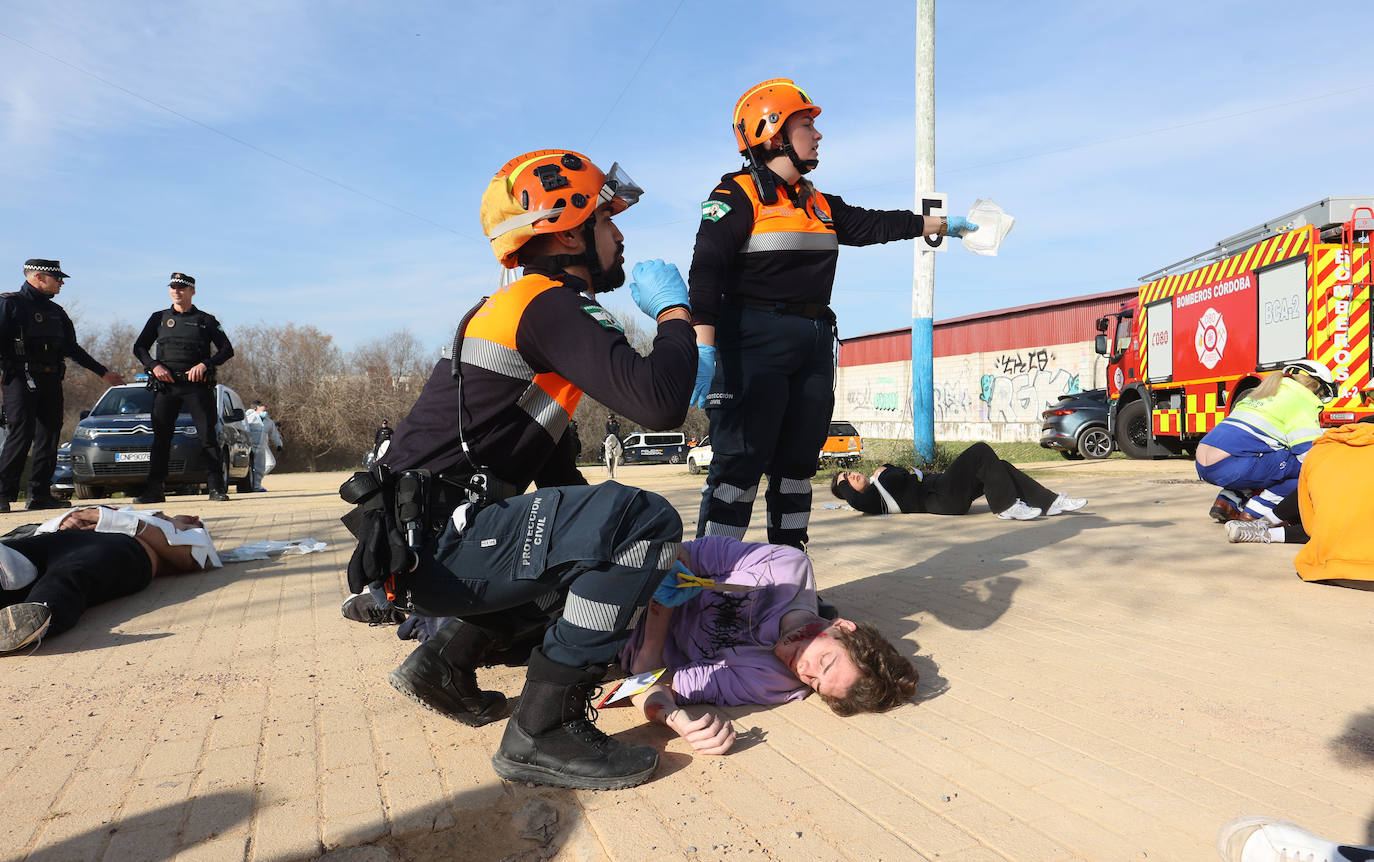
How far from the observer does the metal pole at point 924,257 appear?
11.1 m

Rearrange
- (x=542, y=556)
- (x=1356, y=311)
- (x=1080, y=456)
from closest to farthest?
(x=542, y=556)
(x=1356, y=311)
(x=1080, y=456)

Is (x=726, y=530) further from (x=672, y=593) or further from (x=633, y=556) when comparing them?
(x=633, y=556)

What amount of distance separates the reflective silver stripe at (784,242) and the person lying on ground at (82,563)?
304 centimetres

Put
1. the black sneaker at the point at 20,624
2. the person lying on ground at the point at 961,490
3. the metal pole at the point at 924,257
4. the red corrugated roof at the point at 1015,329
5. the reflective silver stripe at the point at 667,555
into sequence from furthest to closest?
the red corrugated roof at the point at 1015,329
the metal pole at the point at 924,257
the person lying on ground at the point at 961,490
the black sneaker at the point at 20,624
the reflective silver stripe at the point at 667,555

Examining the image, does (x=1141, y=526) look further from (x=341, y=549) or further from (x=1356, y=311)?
(x=1356, y=311)

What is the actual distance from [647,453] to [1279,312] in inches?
889

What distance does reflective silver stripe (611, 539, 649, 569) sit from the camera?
2.06 m

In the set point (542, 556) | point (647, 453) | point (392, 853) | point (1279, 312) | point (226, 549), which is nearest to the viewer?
point (392, 853)

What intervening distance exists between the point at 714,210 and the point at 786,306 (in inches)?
19.7

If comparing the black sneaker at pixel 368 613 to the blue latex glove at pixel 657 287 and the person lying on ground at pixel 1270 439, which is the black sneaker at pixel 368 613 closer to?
the blue latex glove at pixel 657 287

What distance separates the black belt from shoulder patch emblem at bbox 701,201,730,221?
1.14 feet

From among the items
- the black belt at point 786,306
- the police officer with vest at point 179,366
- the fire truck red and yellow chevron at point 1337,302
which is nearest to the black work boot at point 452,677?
the black belt at point 786,306

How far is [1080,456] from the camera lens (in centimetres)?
1642

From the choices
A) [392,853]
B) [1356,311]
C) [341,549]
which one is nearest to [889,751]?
[392,853]
